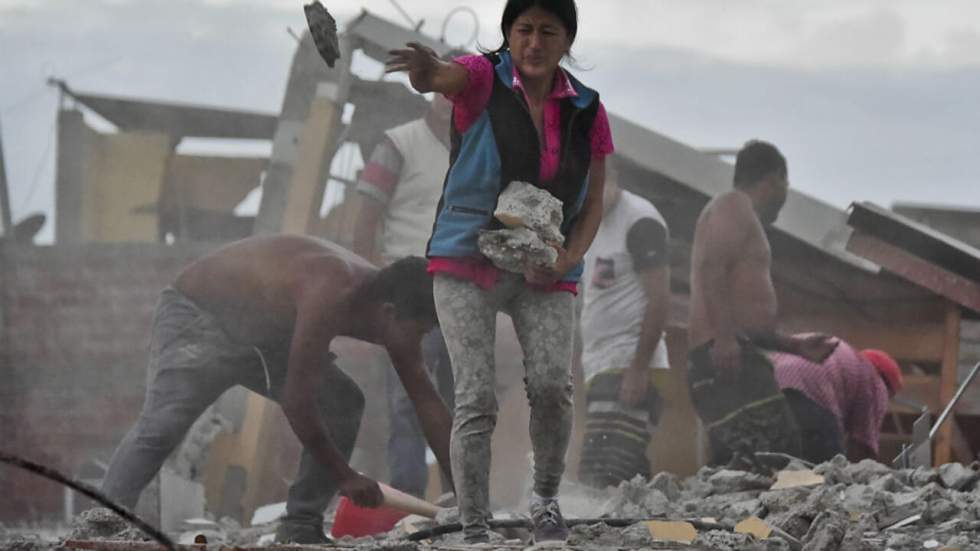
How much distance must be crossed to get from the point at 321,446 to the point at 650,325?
7.62ft

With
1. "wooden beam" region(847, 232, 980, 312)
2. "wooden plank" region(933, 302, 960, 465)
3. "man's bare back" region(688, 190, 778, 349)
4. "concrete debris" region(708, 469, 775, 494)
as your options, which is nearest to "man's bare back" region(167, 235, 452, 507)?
"concrete debris" region(708, 469, 775, 494)

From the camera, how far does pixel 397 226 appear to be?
802 centimetres

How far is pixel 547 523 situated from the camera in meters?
5.01

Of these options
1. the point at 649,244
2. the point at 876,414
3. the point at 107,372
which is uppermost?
the point at 649,244

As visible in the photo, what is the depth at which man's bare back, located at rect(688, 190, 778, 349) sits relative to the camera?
9.09 m

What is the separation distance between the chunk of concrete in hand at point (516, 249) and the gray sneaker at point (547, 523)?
659 mm

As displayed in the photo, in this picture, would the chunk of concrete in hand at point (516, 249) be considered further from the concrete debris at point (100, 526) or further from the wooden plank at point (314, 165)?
the wooden plank at point (314, 165)

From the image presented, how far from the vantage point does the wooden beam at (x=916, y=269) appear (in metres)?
9.21

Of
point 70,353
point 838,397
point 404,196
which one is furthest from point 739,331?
point 70,353

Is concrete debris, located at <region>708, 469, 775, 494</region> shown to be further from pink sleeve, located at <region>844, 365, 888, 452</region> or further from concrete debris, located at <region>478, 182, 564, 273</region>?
concrete debris, located at <region>478, 182, 564, 273</region>

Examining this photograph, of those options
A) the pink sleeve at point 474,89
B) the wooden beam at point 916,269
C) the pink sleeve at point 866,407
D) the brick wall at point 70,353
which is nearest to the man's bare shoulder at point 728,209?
the wooden beam at point 916,269

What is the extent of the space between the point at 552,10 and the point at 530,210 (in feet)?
1.79

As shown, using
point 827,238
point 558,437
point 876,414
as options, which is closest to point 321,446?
point 558,437

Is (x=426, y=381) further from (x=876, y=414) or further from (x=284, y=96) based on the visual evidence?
(x=284, y=96)
